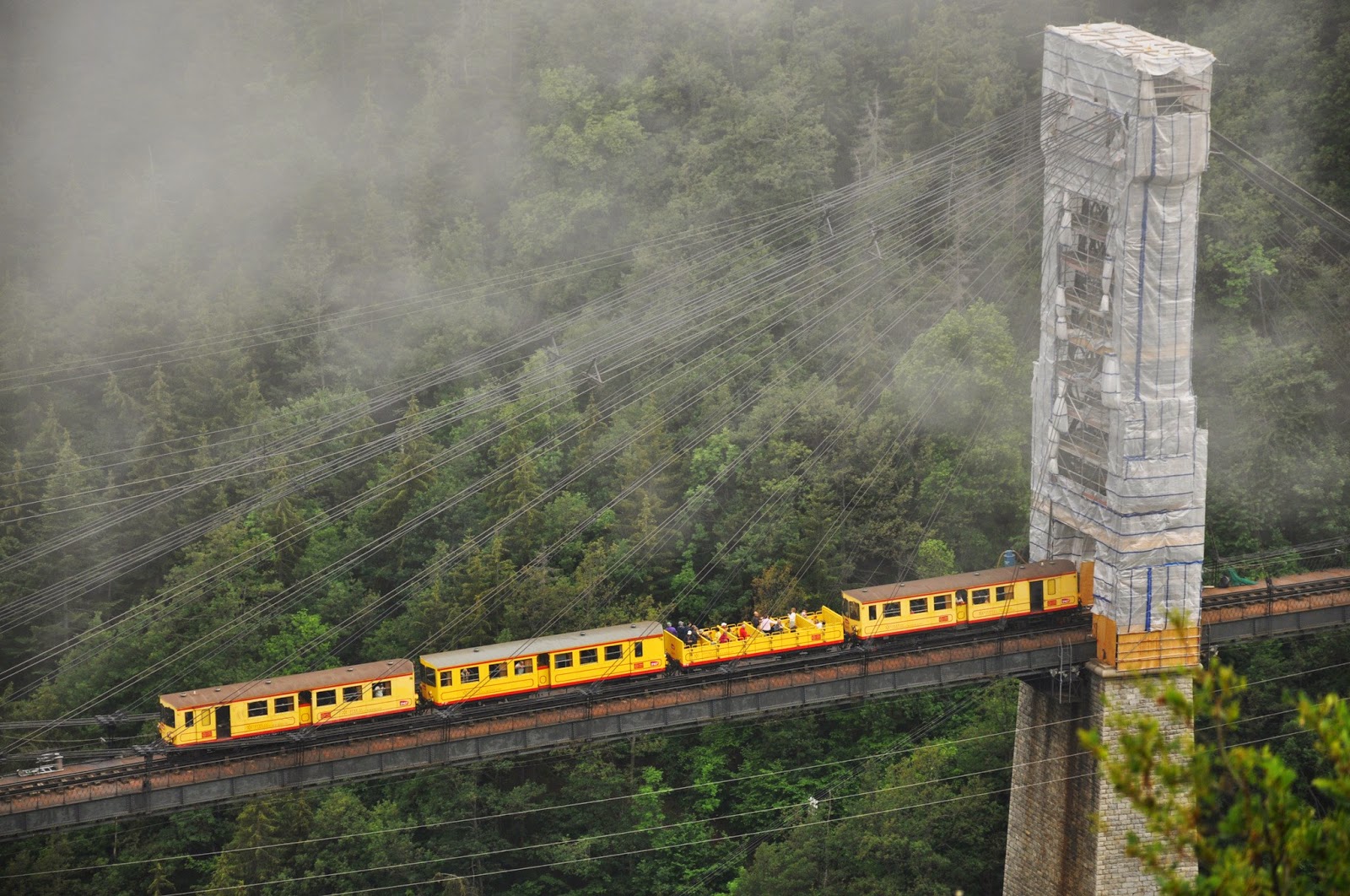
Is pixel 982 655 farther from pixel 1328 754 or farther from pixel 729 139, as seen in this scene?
pixel 729 139

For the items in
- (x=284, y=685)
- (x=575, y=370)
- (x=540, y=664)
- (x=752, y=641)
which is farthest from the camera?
(x=575, y=370)

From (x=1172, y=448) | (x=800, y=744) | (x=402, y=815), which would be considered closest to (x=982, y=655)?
(x=1172, y=448)

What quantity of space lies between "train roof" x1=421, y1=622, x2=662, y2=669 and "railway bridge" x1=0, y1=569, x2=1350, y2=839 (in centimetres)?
104

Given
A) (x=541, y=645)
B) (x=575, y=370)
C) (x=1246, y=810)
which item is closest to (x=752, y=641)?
(x=541, y=645)

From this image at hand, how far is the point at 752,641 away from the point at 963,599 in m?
5.06

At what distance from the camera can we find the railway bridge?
41.8 metres

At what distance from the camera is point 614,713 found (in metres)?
44.8

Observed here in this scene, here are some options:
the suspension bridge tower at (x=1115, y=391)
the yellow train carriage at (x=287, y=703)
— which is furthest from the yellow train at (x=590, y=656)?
the suspension bridge tower at (x=1115, y=391)

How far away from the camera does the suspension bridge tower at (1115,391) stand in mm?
43594

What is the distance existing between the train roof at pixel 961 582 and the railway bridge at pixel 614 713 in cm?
120

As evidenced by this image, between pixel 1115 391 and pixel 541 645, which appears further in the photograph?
pixel 541 645

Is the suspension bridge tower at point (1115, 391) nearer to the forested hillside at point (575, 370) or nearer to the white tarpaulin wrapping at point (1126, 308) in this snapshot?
the white tarpaulin wrapping at point (1126, 308)

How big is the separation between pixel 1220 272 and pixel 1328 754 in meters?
40.7

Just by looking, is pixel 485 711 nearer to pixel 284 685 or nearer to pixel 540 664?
pixel 540 664
